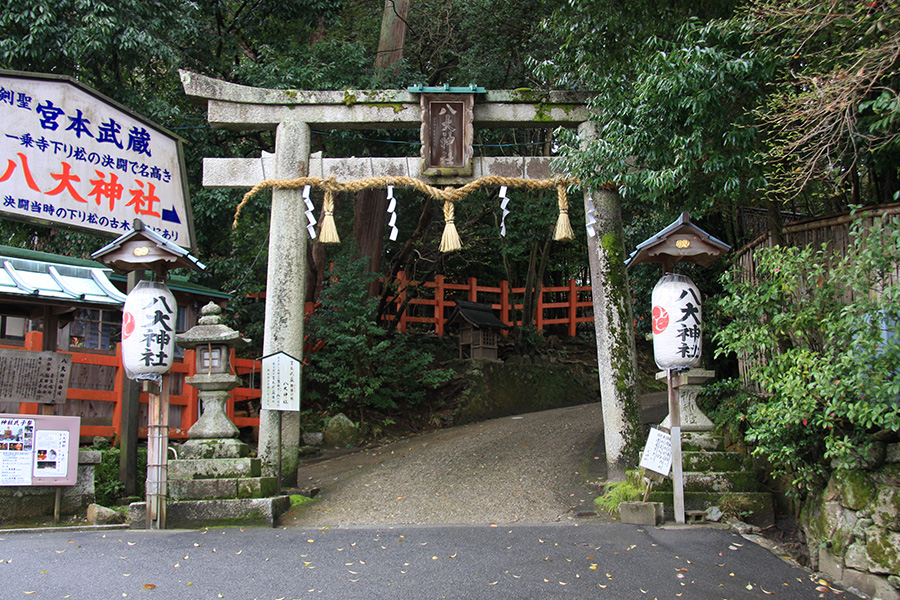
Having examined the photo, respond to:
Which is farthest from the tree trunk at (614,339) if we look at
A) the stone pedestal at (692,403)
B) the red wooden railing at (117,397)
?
the red wooden railing at (117,397)

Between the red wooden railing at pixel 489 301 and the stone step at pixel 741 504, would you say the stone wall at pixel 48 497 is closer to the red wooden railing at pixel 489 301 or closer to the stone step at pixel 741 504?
the stone step at pixel 741 504

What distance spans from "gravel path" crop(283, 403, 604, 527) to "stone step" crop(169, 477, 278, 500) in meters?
0.56

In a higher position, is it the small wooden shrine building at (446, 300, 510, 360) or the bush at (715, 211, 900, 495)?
the small wooden shrine building at (446, 300, 510, 360)

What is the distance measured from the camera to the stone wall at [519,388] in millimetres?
14562

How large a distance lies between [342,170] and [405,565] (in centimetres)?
537

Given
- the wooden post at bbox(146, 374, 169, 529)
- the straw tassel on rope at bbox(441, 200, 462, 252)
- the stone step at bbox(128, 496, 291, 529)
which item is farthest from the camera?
the straw tassel on rope at bbox(441, 200, 462, 252)

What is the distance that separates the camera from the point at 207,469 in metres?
7.29

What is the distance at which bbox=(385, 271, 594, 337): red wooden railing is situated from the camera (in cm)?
1593

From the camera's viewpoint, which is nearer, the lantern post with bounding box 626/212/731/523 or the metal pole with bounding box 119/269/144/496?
the lantern post with bounding box 626/212/731/523

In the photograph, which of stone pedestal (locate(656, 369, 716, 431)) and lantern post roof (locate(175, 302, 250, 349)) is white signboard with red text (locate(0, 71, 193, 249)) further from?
stone pedestal (locate(656, 369, 716, 431))

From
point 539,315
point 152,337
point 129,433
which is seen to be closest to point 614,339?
point 152,337

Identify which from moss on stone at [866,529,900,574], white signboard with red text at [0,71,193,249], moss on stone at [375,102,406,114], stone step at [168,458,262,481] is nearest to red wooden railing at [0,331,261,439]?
white signboard with red text at [0,71,193,249]

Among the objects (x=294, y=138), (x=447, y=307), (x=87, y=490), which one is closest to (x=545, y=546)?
(x=87, y=490)

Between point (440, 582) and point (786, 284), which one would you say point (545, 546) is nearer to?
point (440, 582)
